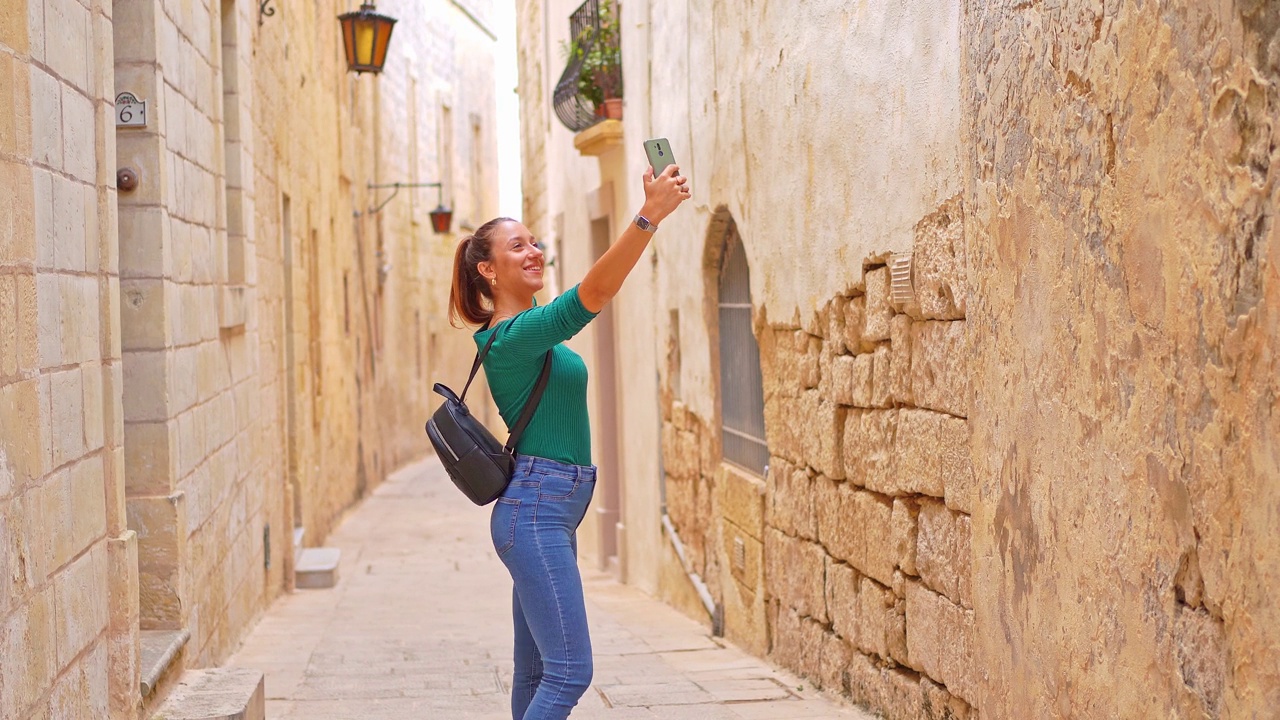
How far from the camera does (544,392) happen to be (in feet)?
11.1

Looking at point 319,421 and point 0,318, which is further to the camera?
point 319,421

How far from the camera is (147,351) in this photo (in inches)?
200

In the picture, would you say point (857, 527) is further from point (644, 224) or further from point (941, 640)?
point (644, 224)

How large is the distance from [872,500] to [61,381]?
2506 millimetres

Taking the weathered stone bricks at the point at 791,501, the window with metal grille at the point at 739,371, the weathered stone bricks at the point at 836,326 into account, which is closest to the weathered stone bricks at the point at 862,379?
the weathered stone bricks at the point at 836,326

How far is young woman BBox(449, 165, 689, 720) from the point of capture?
3.17 metres

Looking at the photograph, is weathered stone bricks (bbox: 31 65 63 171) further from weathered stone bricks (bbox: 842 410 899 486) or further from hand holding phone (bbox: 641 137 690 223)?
weathered stone bricks (bbox: 842 410 899 486)

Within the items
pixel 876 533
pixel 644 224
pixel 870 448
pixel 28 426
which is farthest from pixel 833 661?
pixel 28 426

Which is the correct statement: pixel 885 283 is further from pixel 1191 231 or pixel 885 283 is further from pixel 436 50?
pixel 436 50

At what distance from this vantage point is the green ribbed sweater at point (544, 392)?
3.29m

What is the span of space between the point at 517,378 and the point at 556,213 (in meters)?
10.4

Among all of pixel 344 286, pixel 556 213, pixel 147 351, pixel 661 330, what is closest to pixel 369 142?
pixel 344 286

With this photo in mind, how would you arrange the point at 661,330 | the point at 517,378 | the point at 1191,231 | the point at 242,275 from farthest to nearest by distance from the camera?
the point at 661,330 → the point at 242,275 → the point at 517,378 → the point at 1191,231

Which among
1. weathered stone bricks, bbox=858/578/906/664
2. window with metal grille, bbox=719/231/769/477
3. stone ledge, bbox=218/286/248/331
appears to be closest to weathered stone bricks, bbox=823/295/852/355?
weathered stone bricks, bbox=858/578/906/664
